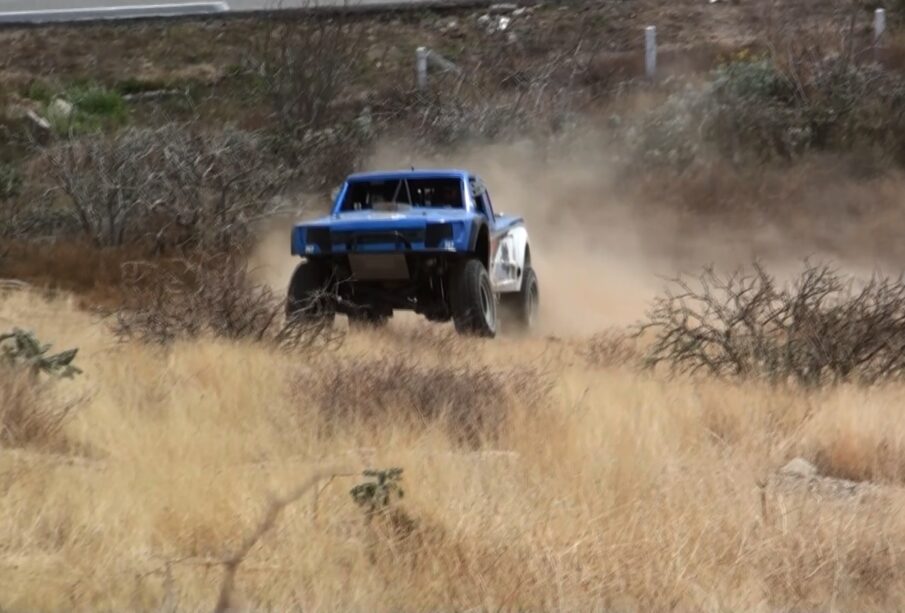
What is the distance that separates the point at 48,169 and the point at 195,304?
10915 mm

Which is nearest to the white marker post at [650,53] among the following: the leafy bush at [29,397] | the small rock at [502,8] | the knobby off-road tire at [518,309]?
the small rock at [502,8]

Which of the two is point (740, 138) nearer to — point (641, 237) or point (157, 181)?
point (641, 237)

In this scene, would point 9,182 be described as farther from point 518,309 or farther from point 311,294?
point 311,294

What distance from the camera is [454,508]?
230 inches

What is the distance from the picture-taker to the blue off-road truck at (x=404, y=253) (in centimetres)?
1241

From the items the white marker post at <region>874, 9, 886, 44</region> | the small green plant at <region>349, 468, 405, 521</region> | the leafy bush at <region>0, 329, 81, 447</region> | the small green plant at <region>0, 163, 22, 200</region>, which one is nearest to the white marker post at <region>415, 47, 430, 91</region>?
the small green plant at <region>0, 163, 22, 200</region>

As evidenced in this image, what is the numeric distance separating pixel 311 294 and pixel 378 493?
7.01 meters

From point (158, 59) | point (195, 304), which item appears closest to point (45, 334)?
point (195, 304)

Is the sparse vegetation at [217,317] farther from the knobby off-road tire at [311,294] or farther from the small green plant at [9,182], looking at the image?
the small green plant at [9,182]

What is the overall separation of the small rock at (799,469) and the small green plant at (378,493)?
2255 millimetres

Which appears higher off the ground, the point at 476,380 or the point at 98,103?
the point at 98,103

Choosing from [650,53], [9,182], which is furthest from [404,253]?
[650,53]

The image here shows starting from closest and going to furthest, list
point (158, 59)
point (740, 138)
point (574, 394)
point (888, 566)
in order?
point (888, 566)
point (574, 394)
point (740, 138)
point (158, 59)

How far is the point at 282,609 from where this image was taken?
498 centimetres
